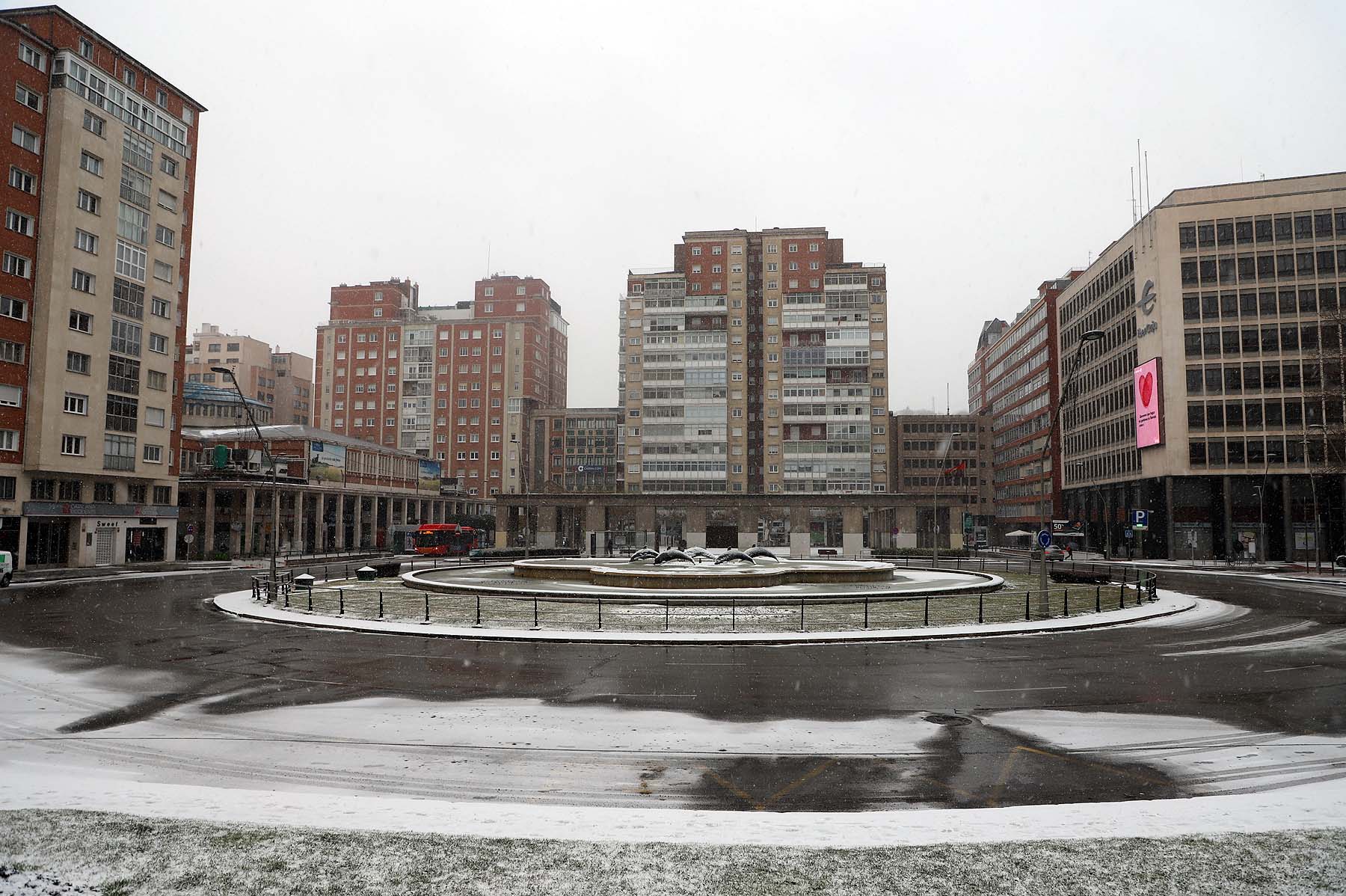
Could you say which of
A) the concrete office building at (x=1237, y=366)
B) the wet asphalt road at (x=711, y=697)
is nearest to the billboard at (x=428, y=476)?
the concrete office building at (x=1237, y=366)

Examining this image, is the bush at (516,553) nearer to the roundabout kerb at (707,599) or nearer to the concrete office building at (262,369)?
the roundabout kerb at (707,599)

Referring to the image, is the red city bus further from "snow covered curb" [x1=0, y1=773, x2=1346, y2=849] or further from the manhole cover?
"snow covered curb" [x1=0, y1=773, x2=1346, y2=849]

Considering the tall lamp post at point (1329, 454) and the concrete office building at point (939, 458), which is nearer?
the tall lamp post at point (1329, 454)

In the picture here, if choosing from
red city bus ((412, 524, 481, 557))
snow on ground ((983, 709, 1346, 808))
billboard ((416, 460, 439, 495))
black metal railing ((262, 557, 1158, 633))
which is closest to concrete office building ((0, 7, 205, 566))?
red city bus ((412, 524, 481, 557))

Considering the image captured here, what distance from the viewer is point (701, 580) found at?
125ft

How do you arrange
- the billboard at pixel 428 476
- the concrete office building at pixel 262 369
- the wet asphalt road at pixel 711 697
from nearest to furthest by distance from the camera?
the wet asphalt road at pixel 711 697 → the billboard at pixel 428 476 → the concrete office building at pixel 262 369

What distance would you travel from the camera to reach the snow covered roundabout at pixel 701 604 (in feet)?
83.2

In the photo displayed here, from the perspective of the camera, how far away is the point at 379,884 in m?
6.81

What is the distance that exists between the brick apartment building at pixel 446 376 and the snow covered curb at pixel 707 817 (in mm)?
143689

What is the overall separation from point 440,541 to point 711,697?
71429 mm

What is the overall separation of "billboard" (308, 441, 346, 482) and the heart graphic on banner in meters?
85.0

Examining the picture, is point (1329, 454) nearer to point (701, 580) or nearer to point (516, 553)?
point (701, 580)

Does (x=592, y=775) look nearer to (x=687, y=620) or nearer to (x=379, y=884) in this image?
(x=379, y=884)

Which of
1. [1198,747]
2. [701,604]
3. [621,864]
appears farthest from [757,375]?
[621,864]
